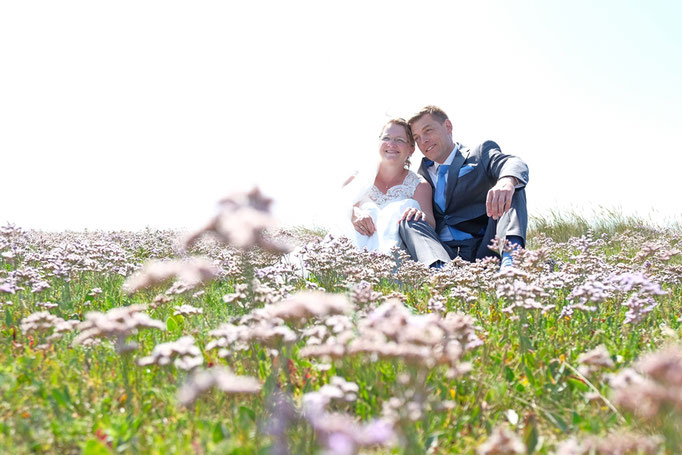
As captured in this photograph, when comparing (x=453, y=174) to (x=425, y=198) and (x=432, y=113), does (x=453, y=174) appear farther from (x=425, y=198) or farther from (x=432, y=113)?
(x=432, y=113)

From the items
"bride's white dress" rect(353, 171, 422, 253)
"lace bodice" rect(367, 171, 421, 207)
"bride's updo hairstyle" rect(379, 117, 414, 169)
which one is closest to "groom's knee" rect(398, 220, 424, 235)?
"bride's white dress" rect(353, 171, 422, 253)

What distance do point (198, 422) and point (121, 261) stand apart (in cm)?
580

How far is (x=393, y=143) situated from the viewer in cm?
1062

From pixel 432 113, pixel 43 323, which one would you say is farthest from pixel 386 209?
pixel 43 323

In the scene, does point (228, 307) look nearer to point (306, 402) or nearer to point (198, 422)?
point (198, 422)

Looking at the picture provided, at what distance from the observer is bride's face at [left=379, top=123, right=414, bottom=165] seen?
1059 cm

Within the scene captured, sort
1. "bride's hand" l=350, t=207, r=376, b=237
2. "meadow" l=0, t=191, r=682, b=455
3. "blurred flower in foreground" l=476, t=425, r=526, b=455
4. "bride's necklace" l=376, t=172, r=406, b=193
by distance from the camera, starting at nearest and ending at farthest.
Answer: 1. "blurred flower in foreground" l=476, t=425, r=526, b=455
2. "meadow" l=0, t=191, r=682, b=455
3. "bride's hand" l=350, t=207, r=376, b=237
4. "bride's necklace" l=376, t=172, r=406, b=193

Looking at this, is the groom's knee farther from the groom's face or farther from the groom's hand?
the groom's hand

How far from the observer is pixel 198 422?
115 inches

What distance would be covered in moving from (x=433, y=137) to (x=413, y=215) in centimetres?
172

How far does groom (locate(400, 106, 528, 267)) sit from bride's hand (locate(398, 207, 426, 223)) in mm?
18

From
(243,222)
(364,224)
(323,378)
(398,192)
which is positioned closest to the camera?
(243,222)

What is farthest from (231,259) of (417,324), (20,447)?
(417,324)

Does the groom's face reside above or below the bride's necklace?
above
